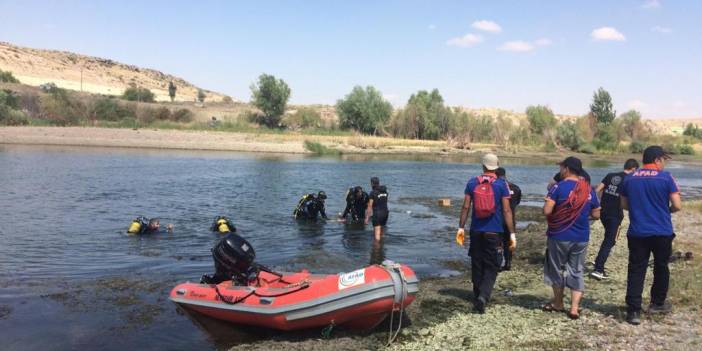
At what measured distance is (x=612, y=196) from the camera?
830 cm

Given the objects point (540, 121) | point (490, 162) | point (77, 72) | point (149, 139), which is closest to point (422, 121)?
point (540, 121)

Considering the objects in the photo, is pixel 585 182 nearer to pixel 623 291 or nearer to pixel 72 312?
pixel 623 291

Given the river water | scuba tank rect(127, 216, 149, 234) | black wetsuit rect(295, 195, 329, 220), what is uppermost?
black wetsuit rect(295, 195, 329, 220)

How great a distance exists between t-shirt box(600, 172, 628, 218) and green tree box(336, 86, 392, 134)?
6309cm

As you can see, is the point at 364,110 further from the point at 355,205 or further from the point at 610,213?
the point at 610,213

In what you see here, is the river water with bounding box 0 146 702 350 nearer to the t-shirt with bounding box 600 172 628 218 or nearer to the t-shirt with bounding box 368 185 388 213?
the t-shirt with bounding box 368 185 388 213

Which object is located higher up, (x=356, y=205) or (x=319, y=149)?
(x=319, y=149)

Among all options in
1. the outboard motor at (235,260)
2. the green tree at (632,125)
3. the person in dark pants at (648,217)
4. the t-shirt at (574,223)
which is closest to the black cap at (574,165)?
the t-shirt at (574,223)

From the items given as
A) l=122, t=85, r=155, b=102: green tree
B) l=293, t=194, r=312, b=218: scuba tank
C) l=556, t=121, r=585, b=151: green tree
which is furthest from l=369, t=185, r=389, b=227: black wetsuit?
l=122, t=85, r=155, b=102: green tree

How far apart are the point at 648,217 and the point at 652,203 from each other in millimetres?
169

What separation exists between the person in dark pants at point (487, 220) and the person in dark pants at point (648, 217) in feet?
4.67

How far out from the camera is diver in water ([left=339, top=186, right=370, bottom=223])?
1428cm

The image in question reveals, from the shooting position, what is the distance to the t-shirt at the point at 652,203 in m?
5.94

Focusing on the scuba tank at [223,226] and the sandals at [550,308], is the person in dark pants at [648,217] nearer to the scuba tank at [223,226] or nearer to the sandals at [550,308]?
the sandals at [550,308]
